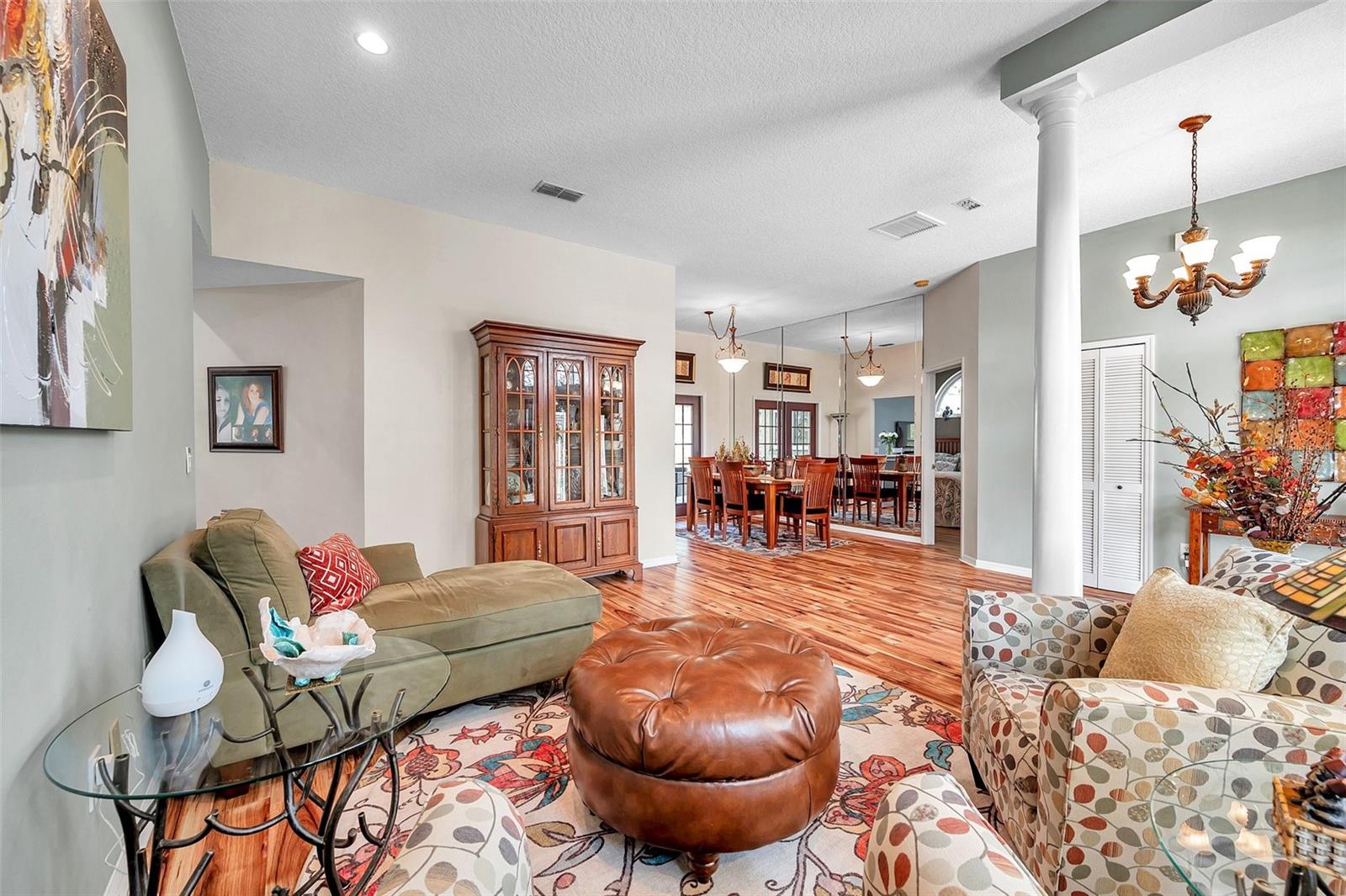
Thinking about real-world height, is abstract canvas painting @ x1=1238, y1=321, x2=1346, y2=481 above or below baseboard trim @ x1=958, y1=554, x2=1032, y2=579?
above

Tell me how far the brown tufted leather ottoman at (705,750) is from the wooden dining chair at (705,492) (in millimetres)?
5284

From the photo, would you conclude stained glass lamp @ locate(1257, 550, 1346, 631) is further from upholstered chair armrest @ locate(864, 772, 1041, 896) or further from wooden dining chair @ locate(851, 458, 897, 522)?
wooden dining chair @ locate(851, 458, 897, 522)

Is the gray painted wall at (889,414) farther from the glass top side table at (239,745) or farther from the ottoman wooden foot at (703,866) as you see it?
the glass top side table at (239,745)

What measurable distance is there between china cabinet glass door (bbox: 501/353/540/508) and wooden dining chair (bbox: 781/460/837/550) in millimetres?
3269

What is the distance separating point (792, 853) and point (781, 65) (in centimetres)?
305

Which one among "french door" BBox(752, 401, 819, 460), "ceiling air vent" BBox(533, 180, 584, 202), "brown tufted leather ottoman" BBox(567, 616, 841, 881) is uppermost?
"ceiling air vent" BBox(533, 180, 584, 202)

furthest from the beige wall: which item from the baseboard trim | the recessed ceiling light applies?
the baseboard trim

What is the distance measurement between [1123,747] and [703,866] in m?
1.03

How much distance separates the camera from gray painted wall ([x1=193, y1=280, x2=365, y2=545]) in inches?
156

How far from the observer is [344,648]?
1.36 meters

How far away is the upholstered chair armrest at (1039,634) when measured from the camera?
1.78m

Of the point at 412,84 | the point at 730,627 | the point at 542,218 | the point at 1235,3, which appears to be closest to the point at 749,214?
the point at 542,218

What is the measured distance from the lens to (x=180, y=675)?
119cm

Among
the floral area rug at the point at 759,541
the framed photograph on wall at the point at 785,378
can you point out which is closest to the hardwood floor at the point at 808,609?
the floral area rug at the point at 759,541
